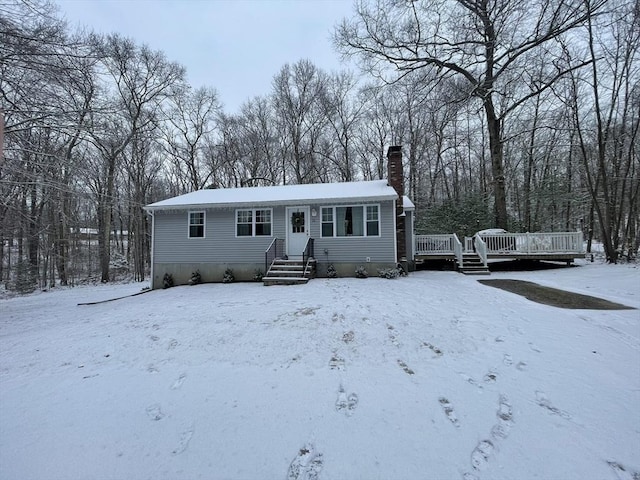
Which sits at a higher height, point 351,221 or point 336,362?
point 351,221

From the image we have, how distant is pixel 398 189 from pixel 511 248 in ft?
19.2

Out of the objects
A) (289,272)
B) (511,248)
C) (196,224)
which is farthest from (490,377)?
(196,224)

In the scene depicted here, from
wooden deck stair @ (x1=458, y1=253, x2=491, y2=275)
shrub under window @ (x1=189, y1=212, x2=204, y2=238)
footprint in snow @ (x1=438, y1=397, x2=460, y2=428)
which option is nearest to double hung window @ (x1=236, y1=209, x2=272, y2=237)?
shrub under window @ (x1=189, y1=212, x2=204, y2=238)

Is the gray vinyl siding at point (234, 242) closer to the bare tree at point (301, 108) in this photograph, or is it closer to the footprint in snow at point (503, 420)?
the footprint in snow at point (503, 420)

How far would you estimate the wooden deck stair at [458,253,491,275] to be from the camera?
38.3 ft

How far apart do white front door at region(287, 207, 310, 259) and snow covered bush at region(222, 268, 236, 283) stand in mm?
2396

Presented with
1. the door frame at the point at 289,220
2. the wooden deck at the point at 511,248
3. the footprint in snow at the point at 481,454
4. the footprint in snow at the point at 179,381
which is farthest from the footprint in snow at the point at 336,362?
the wooden deck at the point at 511,248

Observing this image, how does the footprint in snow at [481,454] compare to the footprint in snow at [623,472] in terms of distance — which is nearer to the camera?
the footprint in snow at [623,472]

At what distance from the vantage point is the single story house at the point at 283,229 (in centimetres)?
1101

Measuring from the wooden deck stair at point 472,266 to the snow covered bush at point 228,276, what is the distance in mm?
9390

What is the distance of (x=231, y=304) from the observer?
727cm

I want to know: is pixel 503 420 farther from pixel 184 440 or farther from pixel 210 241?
pixel 210 241

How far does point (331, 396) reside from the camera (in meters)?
3.26

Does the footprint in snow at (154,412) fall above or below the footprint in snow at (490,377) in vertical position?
below
